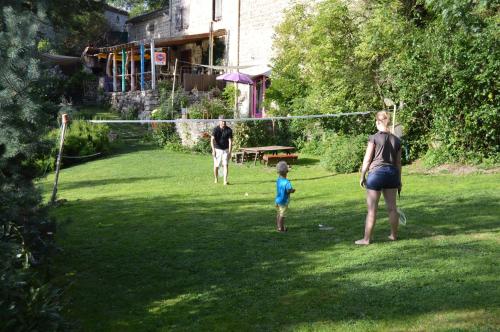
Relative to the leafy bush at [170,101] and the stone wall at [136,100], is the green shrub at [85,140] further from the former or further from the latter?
the stone wall at [136,100]

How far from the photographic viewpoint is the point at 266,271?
611cm

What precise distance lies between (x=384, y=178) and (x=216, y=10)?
82.8ft

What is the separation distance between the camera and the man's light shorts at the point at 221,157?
13094 mm

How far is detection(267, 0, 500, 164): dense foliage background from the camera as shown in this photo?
13.3 metres

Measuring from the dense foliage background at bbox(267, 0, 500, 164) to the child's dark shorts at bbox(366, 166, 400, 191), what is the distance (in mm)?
5220

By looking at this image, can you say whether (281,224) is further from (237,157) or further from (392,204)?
(237,157)

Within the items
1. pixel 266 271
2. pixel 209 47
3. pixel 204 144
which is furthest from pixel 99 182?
pixel 209 47

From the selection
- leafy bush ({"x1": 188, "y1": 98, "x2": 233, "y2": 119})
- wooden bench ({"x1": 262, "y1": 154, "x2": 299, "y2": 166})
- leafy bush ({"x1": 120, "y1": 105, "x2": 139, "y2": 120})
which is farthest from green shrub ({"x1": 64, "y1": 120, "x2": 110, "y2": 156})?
wooden bench ({"x1": 262, "y1": 154, "x2": 299, "y2": 166})

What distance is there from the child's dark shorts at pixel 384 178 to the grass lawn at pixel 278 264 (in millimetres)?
748

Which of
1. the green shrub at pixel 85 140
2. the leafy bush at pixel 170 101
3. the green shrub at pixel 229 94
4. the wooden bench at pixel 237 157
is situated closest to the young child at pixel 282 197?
the wooden bench at pixel 237 157

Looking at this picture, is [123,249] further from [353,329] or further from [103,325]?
[353,329]

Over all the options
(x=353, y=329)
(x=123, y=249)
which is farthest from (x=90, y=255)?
(x=353, y=329)

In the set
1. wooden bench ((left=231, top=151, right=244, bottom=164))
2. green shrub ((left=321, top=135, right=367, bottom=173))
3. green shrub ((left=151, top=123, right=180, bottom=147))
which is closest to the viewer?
green shrub ((left=321, top=135, right=367, bottom=173))

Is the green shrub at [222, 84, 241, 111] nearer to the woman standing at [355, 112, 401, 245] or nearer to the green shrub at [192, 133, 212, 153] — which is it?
the green shrub at [192, 133, 212, 153]
